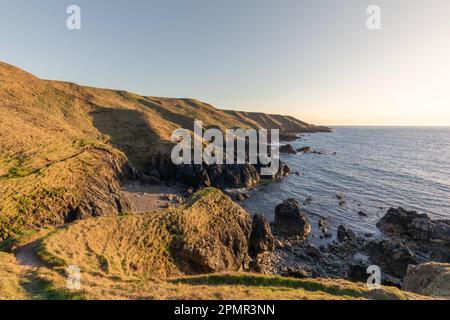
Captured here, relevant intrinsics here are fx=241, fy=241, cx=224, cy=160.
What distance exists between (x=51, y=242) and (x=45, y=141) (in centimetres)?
3239

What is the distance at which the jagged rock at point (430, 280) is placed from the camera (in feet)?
55.6

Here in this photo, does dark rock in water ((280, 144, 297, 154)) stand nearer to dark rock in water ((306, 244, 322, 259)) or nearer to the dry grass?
dark rock in water ((306, 244, 322, 259))

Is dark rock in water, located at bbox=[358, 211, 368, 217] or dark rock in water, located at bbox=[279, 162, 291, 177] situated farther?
dark rock in water, located at bbox=[279, 162, 291, 177]

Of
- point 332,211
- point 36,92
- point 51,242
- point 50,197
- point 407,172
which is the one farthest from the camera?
point 407,172

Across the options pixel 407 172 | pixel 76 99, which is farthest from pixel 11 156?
pixel 407 172

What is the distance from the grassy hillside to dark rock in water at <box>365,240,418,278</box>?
3687cm

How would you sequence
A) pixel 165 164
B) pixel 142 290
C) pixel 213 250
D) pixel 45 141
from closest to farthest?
pixel 142 290
pixel 213 250
pixel 45 141
pixel 165 164

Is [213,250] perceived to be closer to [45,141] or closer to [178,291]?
[178,291]

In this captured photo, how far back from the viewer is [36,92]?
66.8 metres

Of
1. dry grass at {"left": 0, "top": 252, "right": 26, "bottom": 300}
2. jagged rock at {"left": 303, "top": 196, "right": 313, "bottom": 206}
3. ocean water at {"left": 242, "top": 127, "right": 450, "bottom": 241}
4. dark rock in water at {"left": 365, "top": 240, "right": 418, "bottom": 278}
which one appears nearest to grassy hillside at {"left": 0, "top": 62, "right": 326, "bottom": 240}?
dry grass at {"left": 0, "top": 252, "right": 26, "bottom": 300}

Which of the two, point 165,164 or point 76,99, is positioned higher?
point 76,99

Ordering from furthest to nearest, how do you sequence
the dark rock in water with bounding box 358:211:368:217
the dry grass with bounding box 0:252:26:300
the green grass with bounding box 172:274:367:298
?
1. the dark rock in water with bounding box 358:211:368:217
2. the green grass with bounding box 172:274:367:298
3. the dry grass with bounding box 0:252:26:300

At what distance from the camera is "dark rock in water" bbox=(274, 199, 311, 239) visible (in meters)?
38.6

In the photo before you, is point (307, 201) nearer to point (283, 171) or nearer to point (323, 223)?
point (323, 223)
